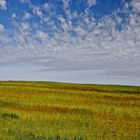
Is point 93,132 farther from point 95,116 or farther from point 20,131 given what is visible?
point 95,116

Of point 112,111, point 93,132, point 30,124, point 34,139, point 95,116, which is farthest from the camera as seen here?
point 112,111

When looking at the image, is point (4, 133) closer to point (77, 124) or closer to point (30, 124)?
point (30, 124)

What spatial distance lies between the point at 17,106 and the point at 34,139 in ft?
49.8

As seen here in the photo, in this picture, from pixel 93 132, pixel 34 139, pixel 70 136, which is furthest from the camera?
pixel 93 132

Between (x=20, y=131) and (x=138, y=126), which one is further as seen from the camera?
(x=138, y=126)

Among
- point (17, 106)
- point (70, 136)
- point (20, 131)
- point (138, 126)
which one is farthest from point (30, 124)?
point (17, 106)

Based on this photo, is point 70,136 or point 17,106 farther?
point 17,106

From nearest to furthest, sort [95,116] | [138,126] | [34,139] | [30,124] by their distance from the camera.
Answer: 1. [34,139]
2. [30,124]
3. [138,126]
4. [95,116]

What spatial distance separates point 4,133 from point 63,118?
7570 mm

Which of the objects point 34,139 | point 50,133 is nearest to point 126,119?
point 50,133

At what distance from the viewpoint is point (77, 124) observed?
2156cm

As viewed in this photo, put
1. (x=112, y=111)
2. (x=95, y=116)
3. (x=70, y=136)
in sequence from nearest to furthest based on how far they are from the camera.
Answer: (x=70, y=136) → (x=95, y=116) → (x=112, y=111)

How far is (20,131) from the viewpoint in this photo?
1769 cm

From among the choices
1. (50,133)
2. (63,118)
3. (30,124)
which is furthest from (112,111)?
(50,133)
